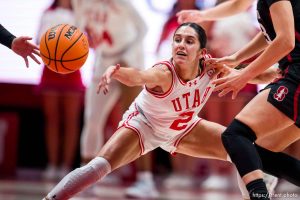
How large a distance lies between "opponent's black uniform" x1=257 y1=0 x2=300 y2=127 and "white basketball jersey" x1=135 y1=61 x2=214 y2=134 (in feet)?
2.15

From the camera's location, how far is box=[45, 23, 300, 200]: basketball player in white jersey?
15.8 feet

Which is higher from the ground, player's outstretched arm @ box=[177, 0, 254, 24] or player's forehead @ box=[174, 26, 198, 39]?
player's outstretched arm @ box=[177, 0, 254, 24]

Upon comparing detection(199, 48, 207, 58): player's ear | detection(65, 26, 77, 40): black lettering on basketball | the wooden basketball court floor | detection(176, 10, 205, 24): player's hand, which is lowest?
the wooden basketball court floor

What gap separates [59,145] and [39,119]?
77 centimetres

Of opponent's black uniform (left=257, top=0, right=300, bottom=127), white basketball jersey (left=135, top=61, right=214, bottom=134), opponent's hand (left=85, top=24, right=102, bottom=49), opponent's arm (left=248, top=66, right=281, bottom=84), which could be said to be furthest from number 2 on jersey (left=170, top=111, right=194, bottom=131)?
opponent's hand (left=85, top=24, right=102, bottom=49)

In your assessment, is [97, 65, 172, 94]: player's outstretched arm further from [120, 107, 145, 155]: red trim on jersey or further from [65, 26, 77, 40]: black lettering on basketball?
[65, 26, 77, 40]: black lettering on basketball

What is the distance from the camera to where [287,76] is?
177 inches

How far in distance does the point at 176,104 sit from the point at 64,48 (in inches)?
34.8

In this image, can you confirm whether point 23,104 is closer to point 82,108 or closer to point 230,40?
point 82,108

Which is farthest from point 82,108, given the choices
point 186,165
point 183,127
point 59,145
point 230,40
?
point 183,127

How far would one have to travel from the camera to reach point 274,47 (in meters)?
4.26

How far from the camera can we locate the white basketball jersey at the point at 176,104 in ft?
16.3

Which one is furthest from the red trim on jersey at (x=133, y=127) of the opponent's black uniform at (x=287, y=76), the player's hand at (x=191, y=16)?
the opponent's black uniform at (x=287, y=76)

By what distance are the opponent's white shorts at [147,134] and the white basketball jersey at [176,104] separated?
3cm
